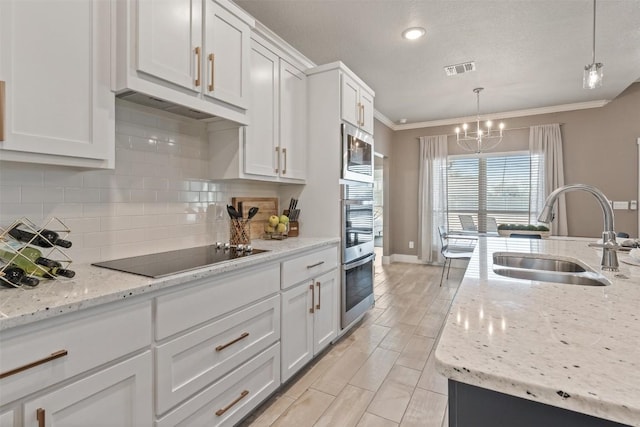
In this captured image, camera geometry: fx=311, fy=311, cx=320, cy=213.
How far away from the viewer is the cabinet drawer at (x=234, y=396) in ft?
4.42

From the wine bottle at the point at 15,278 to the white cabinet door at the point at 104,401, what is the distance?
0.38m

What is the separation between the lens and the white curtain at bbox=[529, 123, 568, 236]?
15.7ft

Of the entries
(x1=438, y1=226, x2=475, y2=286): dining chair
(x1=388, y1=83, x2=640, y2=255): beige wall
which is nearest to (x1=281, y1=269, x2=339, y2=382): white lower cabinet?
(x1=438, y1=226, x2=475, y2=286): dining chair

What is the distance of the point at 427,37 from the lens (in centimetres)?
282

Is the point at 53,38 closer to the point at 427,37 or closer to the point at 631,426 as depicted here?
the point at 631,426

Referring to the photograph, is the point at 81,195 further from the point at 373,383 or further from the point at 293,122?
the point at 373,383

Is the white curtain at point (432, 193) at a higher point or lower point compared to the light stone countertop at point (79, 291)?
higher

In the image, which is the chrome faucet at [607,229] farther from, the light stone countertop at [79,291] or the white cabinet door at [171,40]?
the white cabinet door at [171,40]

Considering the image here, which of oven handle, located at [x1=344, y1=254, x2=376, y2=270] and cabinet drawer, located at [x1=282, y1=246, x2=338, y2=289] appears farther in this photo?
oven handle, located at [x1=344, y1=254, x2=376, y2=270]

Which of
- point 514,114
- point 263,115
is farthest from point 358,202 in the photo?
point 514,114

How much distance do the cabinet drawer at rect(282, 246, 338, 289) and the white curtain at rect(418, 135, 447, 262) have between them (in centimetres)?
367

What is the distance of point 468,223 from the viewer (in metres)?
5.48

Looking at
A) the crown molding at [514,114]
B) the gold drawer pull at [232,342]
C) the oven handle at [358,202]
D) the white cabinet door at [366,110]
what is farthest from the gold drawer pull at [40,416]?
the crown molding at [514,114]

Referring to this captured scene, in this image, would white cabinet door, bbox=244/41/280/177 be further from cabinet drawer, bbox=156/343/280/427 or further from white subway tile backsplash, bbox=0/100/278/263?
cabinet drawer, bbox=156/343/280/427
